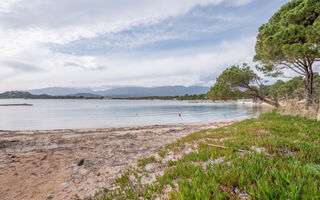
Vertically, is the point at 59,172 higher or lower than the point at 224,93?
lower

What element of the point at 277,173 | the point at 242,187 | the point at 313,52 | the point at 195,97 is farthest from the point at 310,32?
the point at 195,97

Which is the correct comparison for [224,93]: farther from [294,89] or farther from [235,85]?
[294,89]

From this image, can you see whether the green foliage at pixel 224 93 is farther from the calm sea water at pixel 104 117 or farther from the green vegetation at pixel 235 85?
the calm sea water at pixel 104 117

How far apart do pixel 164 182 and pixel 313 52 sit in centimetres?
1308

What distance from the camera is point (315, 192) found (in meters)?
1.85

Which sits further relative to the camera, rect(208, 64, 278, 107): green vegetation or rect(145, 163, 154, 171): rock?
rect(208, 64, 278, 107): green vegetation

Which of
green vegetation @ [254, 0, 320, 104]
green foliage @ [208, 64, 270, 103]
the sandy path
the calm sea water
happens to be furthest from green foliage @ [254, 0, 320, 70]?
the calm sea water

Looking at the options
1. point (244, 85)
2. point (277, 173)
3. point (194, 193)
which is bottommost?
point (194, 193)

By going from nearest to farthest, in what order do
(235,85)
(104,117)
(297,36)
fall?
(297,36)
(235,85)
(104,117)

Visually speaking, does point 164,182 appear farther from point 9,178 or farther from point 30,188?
point 9,178

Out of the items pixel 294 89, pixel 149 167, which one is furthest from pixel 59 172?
pixel 294 89

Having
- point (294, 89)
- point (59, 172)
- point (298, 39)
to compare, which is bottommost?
point (59, 172)

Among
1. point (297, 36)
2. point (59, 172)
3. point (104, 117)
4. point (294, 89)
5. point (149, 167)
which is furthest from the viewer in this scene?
point (294, 89)

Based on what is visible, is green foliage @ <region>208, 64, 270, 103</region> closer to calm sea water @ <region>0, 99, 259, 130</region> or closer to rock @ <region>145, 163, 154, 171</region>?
calm sea water @ <region>0, 99, 259, 130</region>
